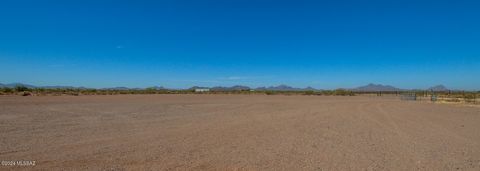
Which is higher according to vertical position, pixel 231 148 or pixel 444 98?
pixel 444 98

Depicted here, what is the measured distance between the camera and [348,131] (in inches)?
429

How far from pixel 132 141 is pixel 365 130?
7.65m

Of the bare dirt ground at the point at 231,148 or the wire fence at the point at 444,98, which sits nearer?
the bare dirt ground at the point at 231,148

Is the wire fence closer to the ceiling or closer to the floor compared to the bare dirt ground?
closer to the ceiling

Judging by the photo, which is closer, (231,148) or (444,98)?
(231,148)

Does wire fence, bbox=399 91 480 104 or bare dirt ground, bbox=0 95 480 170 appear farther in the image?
wire fence, bbox=399 91 480 104

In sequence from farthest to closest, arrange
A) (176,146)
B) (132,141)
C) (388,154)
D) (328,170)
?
(132,141) < (176,146) < (388,154) < (328,170)

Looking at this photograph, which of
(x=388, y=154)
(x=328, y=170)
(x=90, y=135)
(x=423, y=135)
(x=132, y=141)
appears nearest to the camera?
(x=328, y=170)

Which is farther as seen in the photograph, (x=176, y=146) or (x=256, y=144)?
(x=256, y=144)

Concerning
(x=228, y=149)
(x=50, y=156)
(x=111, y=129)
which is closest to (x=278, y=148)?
(x=228, y=149)

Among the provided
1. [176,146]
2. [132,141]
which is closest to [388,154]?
[176,146]

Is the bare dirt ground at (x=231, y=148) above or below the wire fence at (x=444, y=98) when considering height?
below

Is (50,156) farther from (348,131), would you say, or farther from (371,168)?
(348,131)

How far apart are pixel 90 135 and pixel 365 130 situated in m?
8.76
